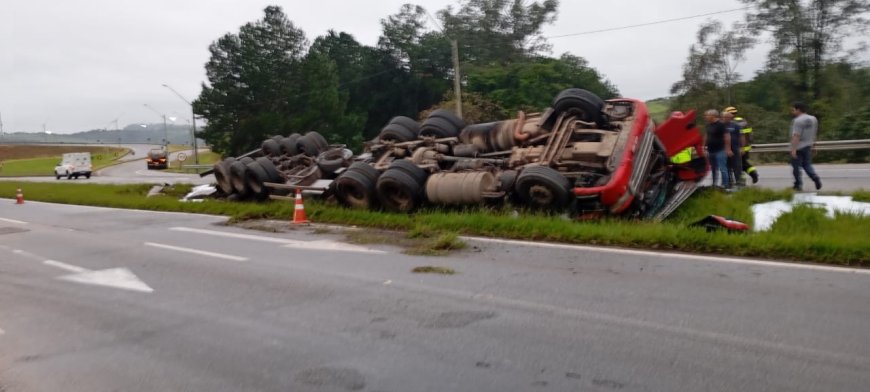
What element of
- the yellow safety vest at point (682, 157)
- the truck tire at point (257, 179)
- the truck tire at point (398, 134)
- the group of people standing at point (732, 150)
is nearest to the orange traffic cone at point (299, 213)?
the truck tire at point (398, 134)

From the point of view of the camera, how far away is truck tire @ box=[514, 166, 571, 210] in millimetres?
9281

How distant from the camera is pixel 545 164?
992cm

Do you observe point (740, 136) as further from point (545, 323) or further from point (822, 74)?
point (822, 74)

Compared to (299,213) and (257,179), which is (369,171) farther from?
(257,179)

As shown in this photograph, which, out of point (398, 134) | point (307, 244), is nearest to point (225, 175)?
point (398, 134)

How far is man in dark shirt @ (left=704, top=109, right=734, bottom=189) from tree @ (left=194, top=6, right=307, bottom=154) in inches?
1773

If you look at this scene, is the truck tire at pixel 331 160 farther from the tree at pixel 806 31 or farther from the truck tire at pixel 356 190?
the tree at pixel 806 31

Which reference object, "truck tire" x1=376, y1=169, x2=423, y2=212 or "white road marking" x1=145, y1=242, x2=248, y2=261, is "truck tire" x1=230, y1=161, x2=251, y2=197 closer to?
"truck tire" x1=376, y1=169, x2=423, y2=212

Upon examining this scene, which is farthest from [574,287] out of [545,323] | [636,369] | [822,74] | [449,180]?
[822,74]

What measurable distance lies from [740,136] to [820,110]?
24147 mm

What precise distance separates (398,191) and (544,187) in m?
2.73

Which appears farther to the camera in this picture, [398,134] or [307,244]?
[398,134]

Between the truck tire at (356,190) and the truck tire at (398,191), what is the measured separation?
0.93 ft

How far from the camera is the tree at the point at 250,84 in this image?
5412 centimetres
